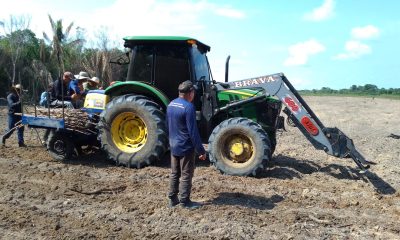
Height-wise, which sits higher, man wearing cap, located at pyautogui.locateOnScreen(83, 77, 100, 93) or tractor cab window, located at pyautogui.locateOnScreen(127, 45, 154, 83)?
tractor cab window, located at pyautogui.locateOnScreen(127, 45, 154, 83)

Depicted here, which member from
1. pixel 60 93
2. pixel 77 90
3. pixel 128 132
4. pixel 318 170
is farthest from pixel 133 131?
pixel 318 170

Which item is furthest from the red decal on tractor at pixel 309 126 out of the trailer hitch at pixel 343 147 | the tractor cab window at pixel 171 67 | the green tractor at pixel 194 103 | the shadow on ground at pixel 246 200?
the tractor cab window at pixel 171 67

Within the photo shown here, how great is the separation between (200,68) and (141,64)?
3.67 feet

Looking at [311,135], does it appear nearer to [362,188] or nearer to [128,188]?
[362,188]

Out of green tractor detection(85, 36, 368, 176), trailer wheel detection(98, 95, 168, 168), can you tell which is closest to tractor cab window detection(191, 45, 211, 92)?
green tractor detection(85, 36, 368, 176)

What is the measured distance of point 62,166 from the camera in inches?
294

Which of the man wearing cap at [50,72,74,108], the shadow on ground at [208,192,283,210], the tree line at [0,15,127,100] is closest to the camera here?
the shadow on ground at [208,192,283,210]

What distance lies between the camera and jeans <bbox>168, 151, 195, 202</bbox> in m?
5.35

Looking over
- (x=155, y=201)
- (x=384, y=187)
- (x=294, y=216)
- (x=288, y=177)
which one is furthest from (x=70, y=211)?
(x=384, y=187)

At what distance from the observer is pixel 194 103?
7.73 m

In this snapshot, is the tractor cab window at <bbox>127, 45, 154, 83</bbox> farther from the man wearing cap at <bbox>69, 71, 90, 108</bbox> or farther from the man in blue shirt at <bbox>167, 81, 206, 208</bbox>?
the man in blue shirt at <bbox>167, 81, 206, 208</bbox>

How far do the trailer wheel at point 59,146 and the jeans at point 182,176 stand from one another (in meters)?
3.27

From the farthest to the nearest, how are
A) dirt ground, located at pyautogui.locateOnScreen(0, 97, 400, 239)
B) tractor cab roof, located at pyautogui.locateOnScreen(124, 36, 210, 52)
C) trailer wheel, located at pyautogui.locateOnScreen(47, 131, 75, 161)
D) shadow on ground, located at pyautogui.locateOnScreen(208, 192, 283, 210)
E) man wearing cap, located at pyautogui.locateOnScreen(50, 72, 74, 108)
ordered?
man wearing cap, located at pyautogui.locateOnScreen(50, 72, 74, 108) < trailer wheel, located at pyautogui.locateOnScreen(47, 131, 75, 161) < tractor cab roof, located at pyautogui.locateOnScreen(124, 36, 210, 52) < shadow on ground, located at pyautogui.locateOnScreen(208, 192, 283, 210) < dirt ground, located at pyautogui.locateOnScreen(0, 97, 400, 239)

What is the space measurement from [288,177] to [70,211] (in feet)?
11.9
